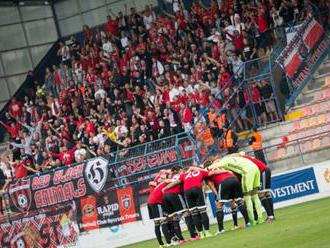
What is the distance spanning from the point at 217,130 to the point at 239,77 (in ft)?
7.24

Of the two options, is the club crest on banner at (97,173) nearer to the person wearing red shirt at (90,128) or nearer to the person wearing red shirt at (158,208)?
the person wearing red shirt at (90,128)

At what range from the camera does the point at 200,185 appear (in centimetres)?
2294

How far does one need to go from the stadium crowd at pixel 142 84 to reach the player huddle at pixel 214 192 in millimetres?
Result: 7682

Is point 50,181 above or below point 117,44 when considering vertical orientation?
below

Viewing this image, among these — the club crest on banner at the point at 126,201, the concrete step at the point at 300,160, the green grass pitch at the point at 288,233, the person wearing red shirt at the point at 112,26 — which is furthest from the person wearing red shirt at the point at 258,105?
the person wearing red shirt at the point at 112,26

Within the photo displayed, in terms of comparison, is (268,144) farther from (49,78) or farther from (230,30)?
(49,78)

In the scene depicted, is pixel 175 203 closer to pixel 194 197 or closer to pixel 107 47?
pixel 194 197

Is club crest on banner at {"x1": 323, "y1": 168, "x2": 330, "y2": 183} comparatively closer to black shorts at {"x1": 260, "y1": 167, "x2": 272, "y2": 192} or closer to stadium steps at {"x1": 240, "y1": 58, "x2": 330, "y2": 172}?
stadium steps at {"x1": 240, "y1": 58, "x2": 330, "y2": 172}

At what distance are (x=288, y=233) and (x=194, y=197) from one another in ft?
15.4

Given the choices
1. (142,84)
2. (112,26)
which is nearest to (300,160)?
(142,84)

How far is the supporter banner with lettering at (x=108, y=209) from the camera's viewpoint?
3031cm

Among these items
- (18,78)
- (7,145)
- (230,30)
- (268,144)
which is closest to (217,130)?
(268,144)

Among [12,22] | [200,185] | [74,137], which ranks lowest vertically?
[200,185]

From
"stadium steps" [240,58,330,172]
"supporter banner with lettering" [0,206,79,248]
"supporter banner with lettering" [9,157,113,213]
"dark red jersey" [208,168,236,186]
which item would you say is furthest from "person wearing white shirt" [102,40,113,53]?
"dark red jersey" [208,168,236,186]
